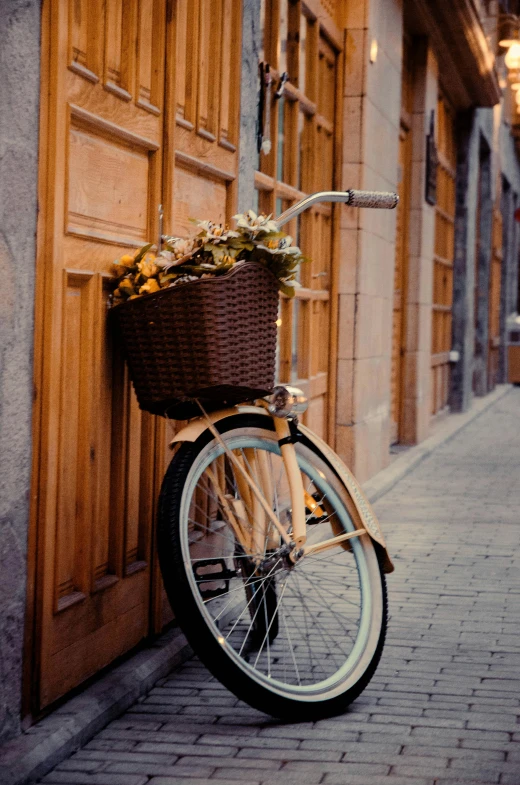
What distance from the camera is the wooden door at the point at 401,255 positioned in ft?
37.4

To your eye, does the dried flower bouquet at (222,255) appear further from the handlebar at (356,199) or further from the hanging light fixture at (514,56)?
the hanging light fixture at (514,56)

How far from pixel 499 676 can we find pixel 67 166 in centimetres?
218

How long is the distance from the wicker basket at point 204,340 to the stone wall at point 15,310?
419 millimetres

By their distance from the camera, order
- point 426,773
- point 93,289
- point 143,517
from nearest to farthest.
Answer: point 426,773 → point 93,289 → point 143,517

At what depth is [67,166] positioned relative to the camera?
3.58 meters

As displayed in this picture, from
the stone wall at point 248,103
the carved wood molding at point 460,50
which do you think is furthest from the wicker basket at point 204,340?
the carved wood molding at point 460,50

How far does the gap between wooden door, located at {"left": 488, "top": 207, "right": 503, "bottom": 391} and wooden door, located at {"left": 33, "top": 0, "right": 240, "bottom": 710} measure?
1587cm

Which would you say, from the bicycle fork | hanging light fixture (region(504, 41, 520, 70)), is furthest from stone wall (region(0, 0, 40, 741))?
hanging light fixture (region(504, 41, 520, 70))

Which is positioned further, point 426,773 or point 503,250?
point 503,250

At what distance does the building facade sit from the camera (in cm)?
334

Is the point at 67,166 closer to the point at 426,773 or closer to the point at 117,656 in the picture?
the point at 117,656

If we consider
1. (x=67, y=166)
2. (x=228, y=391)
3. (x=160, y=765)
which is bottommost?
(x=160, y=765)

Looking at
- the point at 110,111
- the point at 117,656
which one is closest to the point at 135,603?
the point at 117,656

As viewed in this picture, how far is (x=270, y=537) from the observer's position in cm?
386
